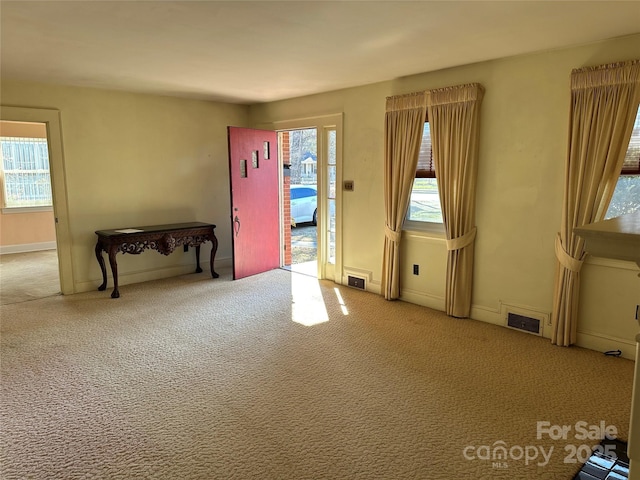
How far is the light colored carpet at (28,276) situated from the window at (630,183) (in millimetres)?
5729

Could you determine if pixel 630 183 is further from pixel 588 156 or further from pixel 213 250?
pixel 213 250

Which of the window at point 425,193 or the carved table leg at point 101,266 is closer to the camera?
the window at point 425,193

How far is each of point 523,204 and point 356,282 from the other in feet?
7.03

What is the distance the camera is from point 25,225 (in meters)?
7.39

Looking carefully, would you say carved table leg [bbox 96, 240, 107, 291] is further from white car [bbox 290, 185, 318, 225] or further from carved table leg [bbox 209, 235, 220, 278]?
white car [bbox 290, 185, 318, 225]

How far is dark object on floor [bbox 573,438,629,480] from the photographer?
1.98 metres

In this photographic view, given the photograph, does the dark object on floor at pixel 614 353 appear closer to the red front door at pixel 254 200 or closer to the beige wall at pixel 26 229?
the red front door at pixel 254 200

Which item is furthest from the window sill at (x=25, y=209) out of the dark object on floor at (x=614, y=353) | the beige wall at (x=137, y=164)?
the dark object on floor at (x=614, y=353)

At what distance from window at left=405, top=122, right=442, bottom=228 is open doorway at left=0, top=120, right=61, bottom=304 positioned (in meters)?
5.60

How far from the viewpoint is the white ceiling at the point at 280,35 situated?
2.44m

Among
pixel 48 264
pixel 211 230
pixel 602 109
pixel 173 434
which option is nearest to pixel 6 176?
pixel 48 264

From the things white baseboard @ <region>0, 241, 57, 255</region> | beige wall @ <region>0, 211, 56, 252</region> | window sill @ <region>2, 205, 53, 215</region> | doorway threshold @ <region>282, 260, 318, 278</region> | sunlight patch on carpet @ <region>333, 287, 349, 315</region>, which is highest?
window sill @ <region>2, 205, 53, 215</region>

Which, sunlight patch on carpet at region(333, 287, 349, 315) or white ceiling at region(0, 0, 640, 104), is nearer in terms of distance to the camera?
white ceiling at region(0, 0, 640, 104)

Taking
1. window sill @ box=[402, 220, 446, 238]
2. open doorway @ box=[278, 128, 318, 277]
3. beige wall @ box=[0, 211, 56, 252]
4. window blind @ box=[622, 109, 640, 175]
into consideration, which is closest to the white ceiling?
window blind @ box=[622, 109, 640, 175]
